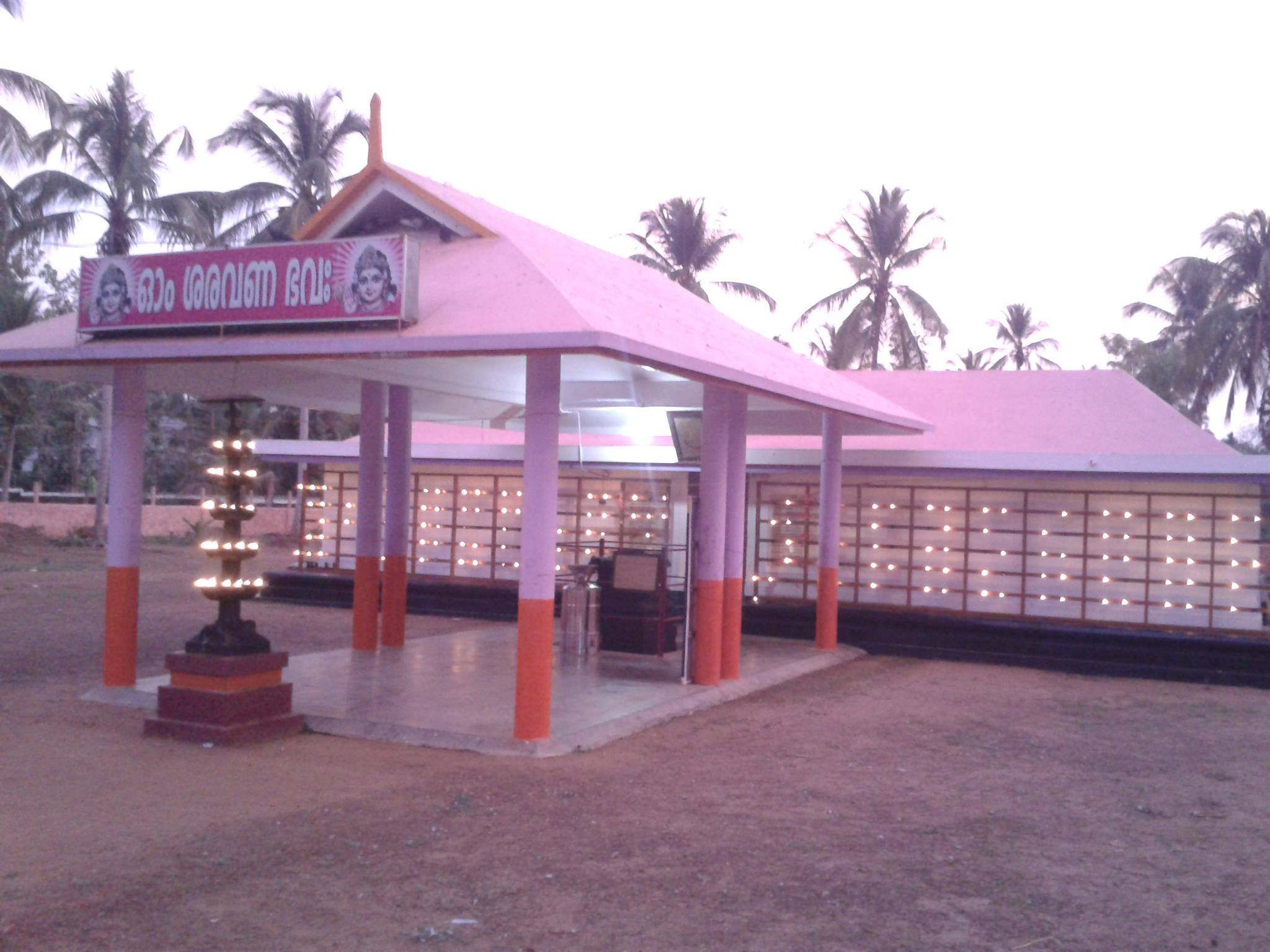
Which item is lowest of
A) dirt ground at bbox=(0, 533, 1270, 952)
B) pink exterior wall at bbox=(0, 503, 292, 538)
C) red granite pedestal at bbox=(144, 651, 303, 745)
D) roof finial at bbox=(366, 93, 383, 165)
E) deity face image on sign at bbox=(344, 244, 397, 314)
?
dirt ground at bbox=(0, 533, 1270, 952)

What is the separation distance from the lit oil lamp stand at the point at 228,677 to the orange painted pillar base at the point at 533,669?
2.12m

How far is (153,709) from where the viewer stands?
10.8 m

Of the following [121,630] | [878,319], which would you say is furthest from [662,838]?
[878,319]

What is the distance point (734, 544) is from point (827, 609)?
12.4 ft

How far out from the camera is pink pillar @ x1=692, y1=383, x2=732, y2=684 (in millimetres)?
12523

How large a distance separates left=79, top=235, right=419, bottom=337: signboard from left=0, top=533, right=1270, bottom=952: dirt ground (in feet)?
11.6

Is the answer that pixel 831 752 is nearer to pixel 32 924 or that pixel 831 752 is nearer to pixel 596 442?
pixel 32 924

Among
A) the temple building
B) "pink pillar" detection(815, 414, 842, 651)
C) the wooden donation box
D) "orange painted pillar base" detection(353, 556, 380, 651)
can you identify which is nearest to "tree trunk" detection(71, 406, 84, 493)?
the temple building

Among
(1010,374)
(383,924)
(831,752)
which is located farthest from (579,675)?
(1010,374)

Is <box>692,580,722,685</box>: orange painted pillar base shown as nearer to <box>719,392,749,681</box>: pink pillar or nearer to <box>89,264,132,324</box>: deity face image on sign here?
<box>719,392,749,681</box>: pink pillar

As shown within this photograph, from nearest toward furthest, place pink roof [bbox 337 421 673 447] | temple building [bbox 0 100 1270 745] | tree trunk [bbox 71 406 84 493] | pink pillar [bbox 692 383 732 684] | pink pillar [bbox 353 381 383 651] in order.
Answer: temple building [bbox 0 100 1270 745]
pink pillar [bbox 692 383 732 684]
pink pillar [bbox 353 381 383 651]
pink roof [bbox 337 421 673 447]
tree trunk [bbox 71 406 84 493]

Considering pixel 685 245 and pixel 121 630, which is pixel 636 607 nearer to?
pixel 121 630

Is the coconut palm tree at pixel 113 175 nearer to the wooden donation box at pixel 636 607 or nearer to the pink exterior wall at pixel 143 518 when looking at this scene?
the pink exterior wall at pixel 143 518

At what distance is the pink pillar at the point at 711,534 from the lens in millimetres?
12523
